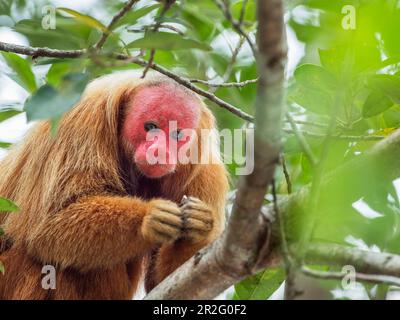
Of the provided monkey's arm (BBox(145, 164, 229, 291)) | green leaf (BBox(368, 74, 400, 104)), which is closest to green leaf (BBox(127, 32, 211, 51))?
green leaf (BBox(368, 74, 400, 104))

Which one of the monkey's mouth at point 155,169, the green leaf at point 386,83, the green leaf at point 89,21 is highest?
the green leaf at point 89,21

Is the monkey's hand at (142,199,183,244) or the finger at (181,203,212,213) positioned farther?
the finger at (181,203,212,213)

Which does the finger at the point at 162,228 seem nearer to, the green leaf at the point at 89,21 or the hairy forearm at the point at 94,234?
the hairy forearm at the point at 94,234

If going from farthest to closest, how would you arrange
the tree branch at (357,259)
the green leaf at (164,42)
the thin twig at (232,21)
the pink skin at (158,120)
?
1. the pink skin at (158,120)
2. the green leaf at (164,42)
3. the tree branch at (357,259)
4. the thin twig at (232,21)

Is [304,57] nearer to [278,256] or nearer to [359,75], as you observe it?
[359,75]

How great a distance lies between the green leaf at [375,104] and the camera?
3447 mm

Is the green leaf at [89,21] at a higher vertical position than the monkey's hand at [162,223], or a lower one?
higher

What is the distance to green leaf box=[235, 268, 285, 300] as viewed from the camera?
3961 mm

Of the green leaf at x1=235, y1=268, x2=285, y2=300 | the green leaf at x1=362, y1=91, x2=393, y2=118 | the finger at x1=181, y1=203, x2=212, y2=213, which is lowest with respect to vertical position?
the green leaf at x1=235, y1=268, x2=285, y2=300

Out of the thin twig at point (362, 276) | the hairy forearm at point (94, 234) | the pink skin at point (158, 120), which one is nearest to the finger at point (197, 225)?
the hairy forearm at point (94, 234)

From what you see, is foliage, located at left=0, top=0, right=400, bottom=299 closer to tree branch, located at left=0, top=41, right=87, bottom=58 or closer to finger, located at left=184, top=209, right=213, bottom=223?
tree branch, located at left=0, top=41, right=87, bottom=58

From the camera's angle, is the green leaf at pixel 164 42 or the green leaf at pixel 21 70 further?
the green leaf at pixel 21 70

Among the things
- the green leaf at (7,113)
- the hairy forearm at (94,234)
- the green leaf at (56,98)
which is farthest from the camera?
the green leaf at (7,113)

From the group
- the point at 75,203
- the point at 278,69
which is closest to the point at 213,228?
the point at 75,203
